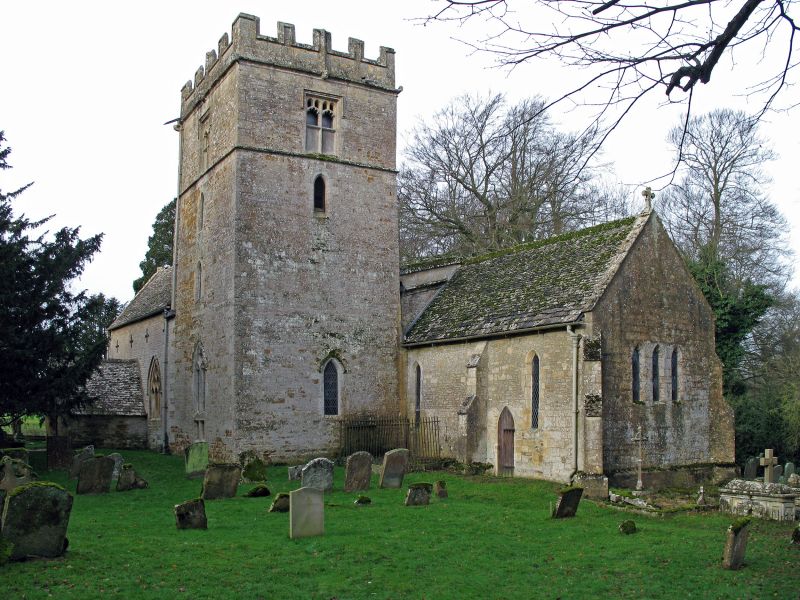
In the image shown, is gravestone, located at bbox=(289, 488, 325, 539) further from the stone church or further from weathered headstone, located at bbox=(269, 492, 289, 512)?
the stone church

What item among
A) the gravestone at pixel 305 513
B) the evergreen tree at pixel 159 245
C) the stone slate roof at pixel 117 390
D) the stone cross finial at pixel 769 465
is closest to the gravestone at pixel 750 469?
the stone cross finial at pixel 769 465

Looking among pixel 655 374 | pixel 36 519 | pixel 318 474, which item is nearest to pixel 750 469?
pixel 655 374

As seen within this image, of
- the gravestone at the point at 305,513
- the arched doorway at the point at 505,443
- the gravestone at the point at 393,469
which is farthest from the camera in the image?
the arched doorway at the point at 505,443

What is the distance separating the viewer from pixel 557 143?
37.6 meters

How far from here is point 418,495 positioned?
679 inches

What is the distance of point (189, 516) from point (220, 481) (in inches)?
149

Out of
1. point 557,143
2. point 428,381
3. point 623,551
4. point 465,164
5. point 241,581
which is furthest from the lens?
point 465,164

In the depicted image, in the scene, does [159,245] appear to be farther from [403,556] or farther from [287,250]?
[403,556]

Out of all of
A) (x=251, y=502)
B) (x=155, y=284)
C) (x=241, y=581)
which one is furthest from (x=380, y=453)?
(x=155, y=284)

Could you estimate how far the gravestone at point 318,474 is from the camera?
18.5 m

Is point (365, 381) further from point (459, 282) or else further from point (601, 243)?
→ point (601, 243)

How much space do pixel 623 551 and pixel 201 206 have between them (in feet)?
66.5

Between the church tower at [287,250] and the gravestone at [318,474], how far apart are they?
19.5 ft

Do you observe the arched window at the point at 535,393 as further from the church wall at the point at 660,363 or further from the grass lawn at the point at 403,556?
the grass lawn at the point at 403,556
